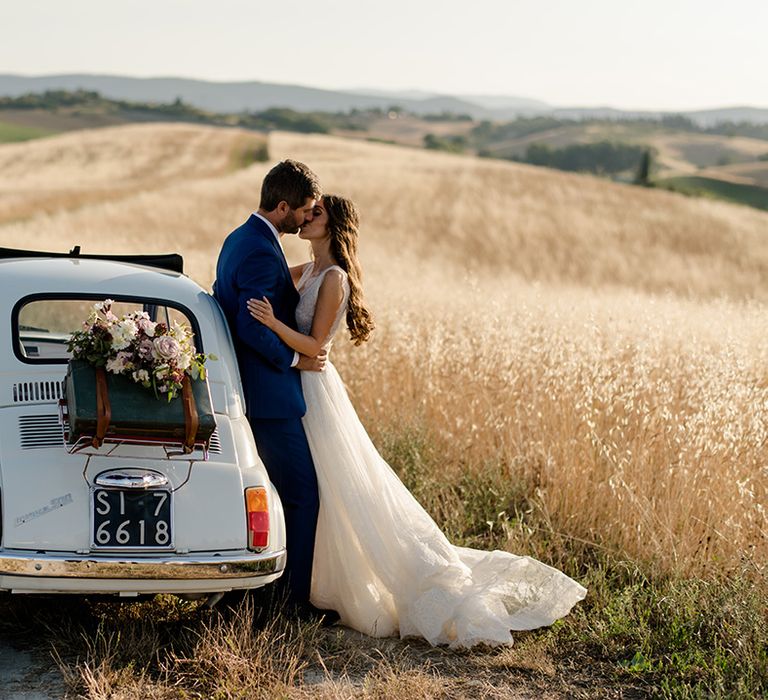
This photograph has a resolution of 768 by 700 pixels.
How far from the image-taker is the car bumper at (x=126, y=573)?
4.09 meters

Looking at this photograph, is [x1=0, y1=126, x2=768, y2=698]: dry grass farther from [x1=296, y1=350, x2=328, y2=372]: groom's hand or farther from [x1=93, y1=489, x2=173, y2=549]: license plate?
[x1=296, y1=350, x2=328, y2=372]: groom's hand

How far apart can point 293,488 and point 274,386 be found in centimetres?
53

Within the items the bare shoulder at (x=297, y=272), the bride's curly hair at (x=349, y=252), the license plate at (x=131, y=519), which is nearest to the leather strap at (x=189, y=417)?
the license plate at (x=131, y=519)

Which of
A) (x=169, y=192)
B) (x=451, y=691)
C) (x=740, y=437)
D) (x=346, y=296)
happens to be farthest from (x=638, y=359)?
(x=169, y=192)

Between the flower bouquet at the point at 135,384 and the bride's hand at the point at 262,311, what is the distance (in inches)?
25.9

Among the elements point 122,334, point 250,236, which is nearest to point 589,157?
point 250,236

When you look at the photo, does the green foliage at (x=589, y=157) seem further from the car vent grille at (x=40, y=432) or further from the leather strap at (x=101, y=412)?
the leather strap at (x=101, y=412)

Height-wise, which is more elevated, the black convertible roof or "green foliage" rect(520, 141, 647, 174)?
the black convertible roof

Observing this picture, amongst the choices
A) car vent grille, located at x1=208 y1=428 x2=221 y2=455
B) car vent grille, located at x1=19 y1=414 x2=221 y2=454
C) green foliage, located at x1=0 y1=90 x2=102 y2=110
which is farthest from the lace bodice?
green foliage, located at x1=0 y1=90 x2=102 y2=110

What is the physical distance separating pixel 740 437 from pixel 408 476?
2.26 m

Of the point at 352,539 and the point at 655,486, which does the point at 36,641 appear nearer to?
the point at 352,539

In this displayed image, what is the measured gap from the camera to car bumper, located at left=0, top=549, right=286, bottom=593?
4086mm

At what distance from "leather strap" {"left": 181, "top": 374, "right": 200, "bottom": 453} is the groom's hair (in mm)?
1214

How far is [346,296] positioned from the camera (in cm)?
537
